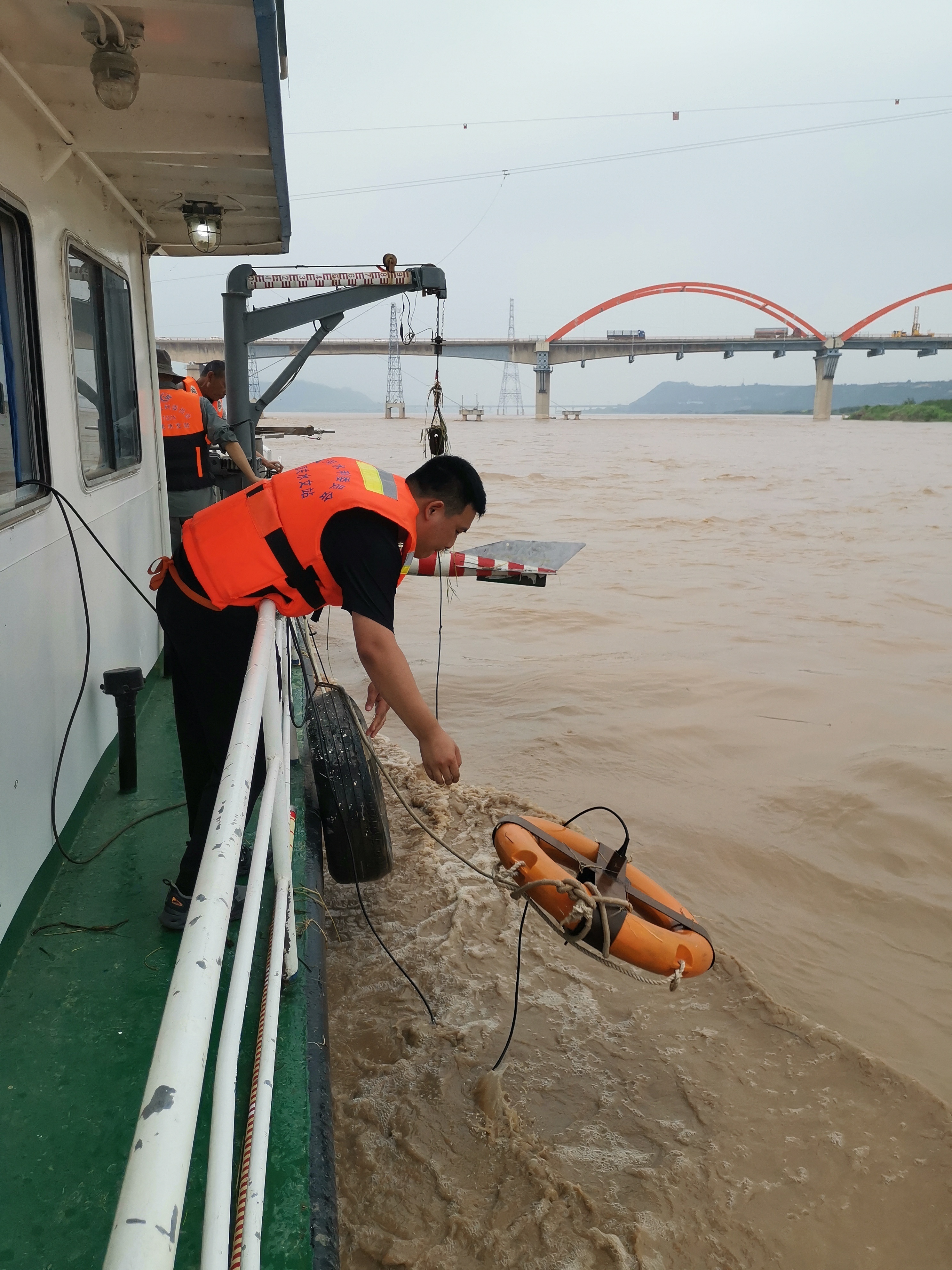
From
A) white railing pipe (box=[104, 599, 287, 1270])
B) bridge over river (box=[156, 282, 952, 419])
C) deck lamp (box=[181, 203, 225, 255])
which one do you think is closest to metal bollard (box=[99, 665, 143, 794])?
white railing pipe (box=[104, 599, 287, 1270])

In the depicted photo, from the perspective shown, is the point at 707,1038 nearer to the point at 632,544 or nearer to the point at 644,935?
the point at 644,935

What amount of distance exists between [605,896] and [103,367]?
3.13 meters

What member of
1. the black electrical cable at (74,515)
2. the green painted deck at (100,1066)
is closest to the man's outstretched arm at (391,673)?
the green painted deck at (100,1066)

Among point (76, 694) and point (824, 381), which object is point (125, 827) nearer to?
point (76, 694)

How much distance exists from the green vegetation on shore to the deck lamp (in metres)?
65.8

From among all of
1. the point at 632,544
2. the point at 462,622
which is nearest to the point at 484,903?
the point at 462,622

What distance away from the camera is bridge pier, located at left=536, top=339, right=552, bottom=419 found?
6069 centimetres

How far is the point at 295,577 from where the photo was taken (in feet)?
7.55

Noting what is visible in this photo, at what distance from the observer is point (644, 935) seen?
2355mm

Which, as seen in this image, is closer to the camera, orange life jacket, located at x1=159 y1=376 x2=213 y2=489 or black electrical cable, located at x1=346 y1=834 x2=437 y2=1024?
black electrical cable, located at x1=346 y1=834 x2=437 y2=1024

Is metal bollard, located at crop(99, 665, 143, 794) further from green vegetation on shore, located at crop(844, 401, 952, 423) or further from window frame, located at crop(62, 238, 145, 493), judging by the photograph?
green vegetation on shore, located at crop(844, 401, 952, 423)

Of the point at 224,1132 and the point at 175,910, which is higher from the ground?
Answer: the point at 224,1132

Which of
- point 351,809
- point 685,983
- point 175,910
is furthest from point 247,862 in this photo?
point 685,983

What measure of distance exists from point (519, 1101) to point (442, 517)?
1.92 metres
